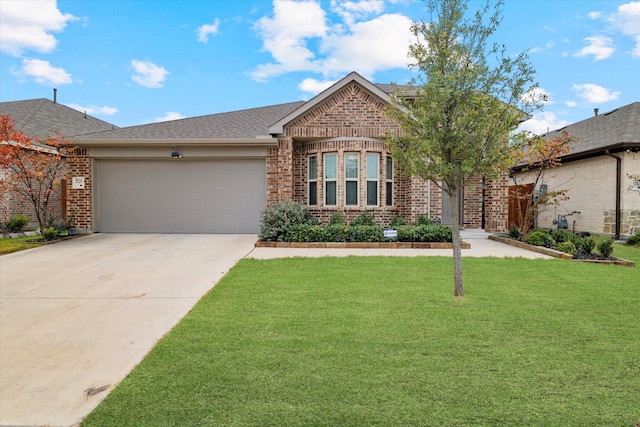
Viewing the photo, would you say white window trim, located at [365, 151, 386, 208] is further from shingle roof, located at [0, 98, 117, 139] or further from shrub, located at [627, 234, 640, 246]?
shingle roof, located at [0, 98, 117, 139]

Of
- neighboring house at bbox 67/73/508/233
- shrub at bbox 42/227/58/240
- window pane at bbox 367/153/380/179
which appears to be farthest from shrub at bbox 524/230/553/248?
shrub at bbox 42/227/58/240

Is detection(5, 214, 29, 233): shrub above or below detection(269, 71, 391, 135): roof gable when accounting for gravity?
below

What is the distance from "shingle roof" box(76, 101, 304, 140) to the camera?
43.9 ft

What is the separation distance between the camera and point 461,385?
9.75 ft

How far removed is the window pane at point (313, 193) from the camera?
43.0ft

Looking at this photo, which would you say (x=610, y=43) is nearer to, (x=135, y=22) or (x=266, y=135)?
(x=266, y=135)

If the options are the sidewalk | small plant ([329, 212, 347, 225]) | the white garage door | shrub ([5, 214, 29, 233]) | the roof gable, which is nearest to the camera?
the sidewalk

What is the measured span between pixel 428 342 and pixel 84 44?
17.5m

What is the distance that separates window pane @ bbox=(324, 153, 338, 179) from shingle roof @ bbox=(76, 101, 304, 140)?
7.99 ft

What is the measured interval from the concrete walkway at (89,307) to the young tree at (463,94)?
13.3ft

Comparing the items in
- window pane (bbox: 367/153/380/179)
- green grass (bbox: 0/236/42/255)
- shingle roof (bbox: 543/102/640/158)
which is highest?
shingle roof (bbox: 543/102/640/158)

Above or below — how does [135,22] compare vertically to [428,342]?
above

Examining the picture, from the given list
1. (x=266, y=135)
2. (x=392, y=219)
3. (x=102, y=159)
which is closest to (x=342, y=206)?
(x=392, y=219)

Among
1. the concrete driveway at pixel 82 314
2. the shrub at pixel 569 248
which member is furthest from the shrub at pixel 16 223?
the shrub at pixel 569 248
